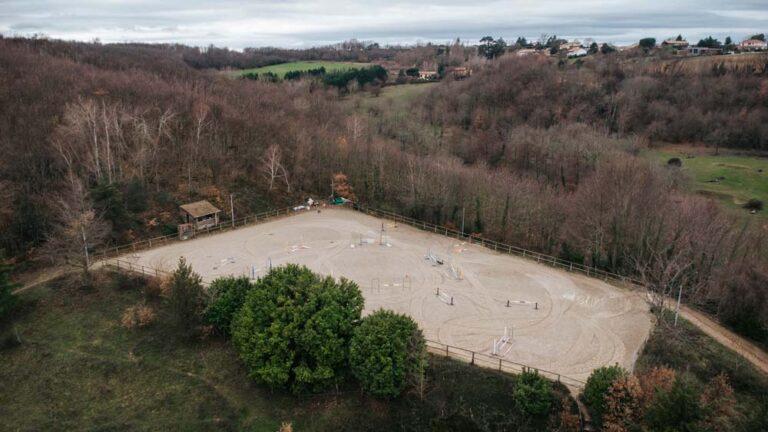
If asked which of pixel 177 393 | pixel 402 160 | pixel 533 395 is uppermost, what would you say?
pixel 402 160

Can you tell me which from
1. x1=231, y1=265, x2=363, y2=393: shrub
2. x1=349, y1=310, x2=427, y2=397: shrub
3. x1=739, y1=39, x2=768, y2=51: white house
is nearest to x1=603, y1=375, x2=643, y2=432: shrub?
x1=349, y1=310, x2=427, y2=397: shrub

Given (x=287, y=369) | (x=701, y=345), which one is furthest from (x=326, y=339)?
(x=701, y=345)

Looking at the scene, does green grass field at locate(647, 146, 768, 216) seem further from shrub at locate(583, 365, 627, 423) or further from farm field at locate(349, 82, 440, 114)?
farm field at locate(349, 82, 440, 114)

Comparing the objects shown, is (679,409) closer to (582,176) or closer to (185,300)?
(185,300)

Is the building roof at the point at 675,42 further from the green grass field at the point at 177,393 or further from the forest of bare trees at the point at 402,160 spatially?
the green grass field at the point at 177,393

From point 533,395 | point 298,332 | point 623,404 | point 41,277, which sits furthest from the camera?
point 41,277

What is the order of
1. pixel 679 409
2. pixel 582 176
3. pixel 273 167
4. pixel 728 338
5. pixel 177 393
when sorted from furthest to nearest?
pixel 582 176, pixel 273 167, pixel 728 338, pixel 177 393, pixel 679 409

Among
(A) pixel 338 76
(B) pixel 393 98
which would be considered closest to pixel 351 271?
(B) pixel 393 98

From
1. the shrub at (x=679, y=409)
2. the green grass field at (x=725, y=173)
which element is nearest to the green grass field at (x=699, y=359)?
the shrub at (x=679, y=409)

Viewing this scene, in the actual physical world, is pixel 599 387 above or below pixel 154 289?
above
